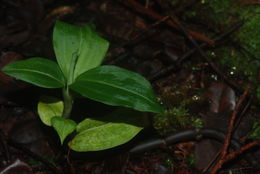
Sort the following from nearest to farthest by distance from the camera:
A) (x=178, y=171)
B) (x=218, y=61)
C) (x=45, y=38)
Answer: (x=178, y=171) < (x=218, y=61) < (x=45, y=38)

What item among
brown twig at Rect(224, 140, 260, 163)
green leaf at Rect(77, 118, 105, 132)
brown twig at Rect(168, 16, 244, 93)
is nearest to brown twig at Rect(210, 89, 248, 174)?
brown twig at Rect(224, 140, 260, 163)

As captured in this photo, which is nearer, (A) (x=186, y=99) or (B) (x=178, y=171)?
(B) (x=178, y=171)

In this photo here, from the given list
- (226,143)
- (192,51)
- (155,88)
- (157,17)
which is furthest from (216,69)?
(157,17)

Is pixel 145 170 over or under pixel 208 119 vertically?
under

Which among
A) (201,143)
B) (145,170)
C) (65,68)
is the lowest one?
(145,170)

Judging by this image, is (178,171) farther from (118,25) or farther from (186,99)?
(118,25)

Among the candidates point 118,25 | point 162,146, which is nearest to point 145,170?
point 162,146

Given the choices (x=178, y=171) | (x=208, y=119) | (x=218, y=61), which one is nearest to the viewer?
(x=178, y=171)

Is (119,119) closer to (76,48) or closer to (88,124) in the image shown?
(88,124)
